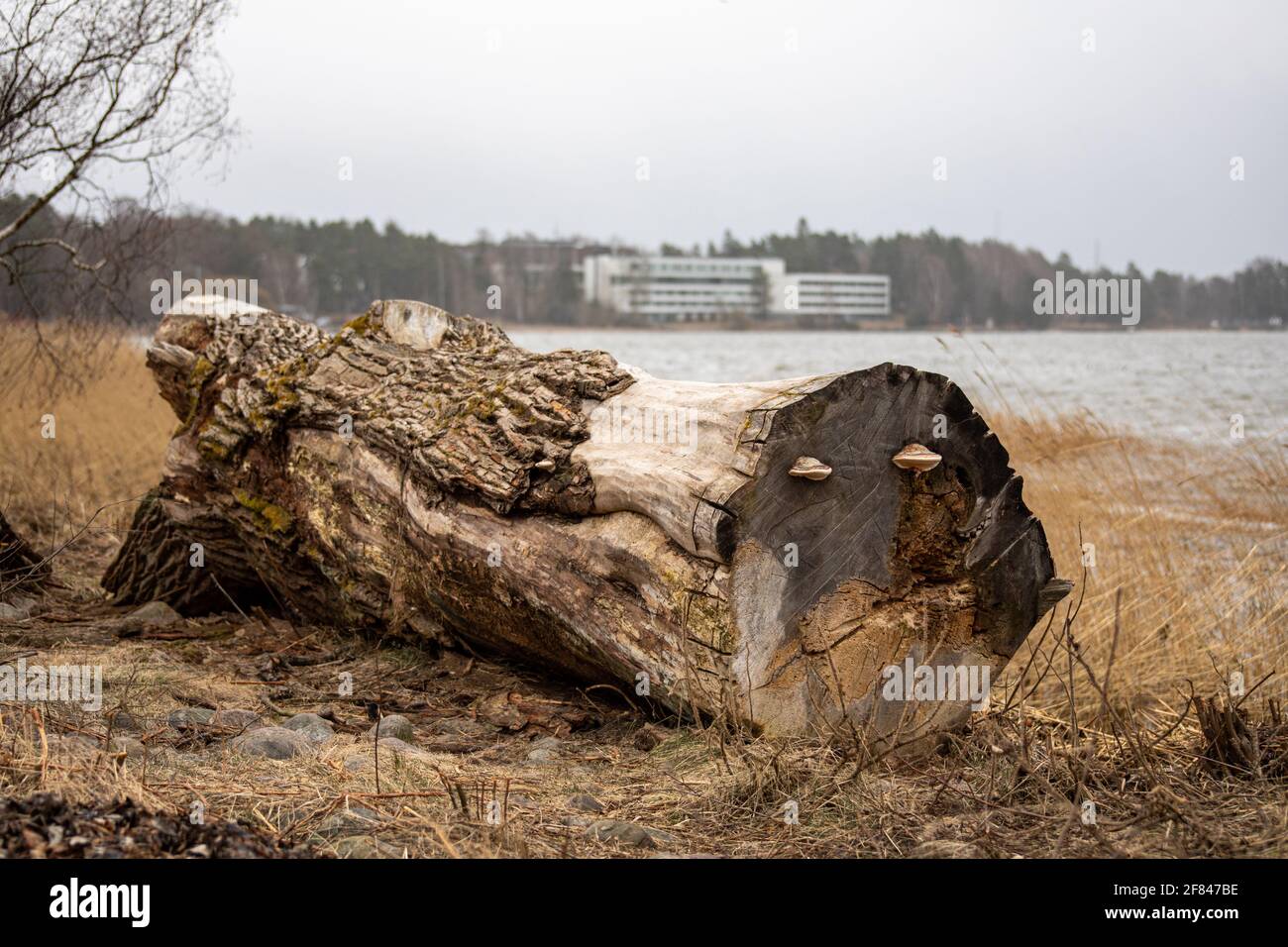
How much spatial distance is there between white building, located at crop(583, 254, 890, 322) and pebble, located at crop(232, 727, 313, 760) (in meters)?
42.3

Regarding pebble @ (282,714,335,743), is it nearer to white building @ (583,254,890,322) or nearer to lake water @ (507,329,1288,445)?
lake water @ (507,329,1288,445)

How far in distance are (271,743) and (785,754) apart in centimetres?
172

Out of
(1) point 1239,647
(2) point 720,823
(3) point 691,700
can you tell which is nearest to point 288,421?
(3) point 691,700

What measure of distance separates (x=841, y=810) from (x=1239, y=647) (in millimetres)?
3013

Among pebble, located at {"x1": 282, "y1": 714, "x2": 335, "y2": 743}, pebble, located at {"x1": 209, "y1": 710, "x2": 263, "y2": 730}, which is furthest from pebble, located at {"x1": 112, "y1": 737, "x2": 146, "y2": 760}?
pebble, located at {"x1": 282, "y1": 714, "x2": 335, "y2": 743}

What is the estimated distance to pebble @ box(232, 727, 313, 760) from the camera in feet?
12.2

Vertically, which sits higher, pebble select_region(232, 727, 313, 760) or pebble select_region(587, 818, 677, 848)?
pebble select_region(232, 727, 313, 760)

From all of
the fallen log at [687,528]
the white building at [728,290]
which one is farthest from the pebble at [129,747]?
the white building at [728,290]

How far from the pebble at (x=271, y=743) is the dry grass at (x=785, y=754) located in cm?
8

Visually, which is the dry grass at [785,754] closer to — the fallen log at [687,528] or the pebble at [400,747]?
the pebble at [400,747]

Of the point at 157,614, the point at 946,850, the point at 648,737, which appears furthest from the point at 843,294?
the point at 946,850

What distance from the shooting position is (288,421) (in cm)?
556

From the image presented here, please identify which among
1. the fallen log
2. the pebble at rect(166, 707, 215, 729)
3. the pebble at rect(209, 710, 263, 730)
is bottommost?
the pebble at rect(209, 710, 263, 730)
